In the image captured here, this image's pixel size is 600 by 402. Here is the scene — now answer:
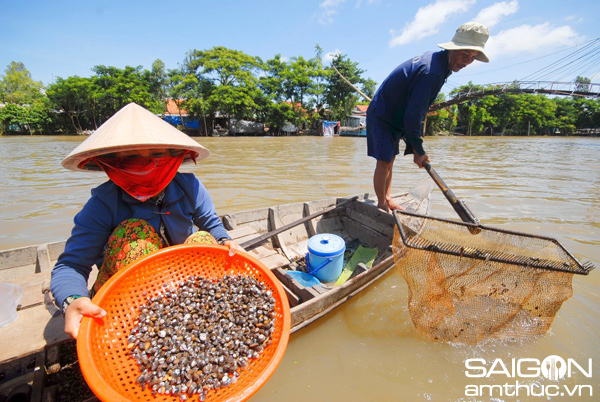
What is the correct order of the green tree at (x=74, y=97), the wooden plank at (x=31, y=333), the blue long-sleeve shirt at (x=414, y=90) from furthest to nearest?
the green tree at (x=74, y=97)
the blue long-sleeve shirt at (x=414, y=90)
the wooden plank at (x=31, y=333)

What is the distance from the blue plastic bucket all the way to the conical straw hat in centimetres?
149

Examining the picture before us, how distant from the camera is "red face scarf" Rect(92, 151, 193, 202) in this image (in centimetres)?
146

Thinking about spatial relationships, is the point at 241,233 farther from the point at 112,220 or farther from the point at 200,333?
the point at 200,333

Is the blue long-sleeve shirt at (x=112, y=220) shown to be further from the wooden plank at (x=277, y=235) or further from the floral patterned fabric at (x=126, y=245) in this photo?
the wooden plank at (x=277, y=235)

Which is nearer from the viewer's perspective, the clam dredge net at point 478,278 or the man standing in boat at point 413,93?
A: the clam dredge net at point 478,278

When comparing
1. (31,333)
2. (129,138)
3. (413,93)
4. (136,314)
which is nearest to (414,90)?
(413,93)

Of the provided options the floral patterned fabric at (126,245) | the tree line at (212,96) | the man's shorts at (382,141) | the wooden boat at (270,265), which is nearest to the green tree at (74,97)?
the tree line at (212,96)

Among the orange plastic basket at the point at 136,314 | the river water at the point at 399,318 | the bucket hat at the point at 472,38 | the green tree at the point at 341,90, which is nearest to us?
the orange plastic basket at the point at 136,314

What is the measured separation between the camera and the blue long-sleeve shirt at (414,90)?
272cm

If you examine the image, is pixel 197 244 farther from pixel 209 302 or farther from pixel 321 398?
pixel 321 398

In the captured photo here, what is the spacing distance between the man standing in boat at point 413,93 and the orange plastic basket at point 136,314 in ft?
7.29

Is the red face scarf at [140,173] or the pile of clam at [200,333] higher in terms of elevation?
the red face scarf at [140,173]

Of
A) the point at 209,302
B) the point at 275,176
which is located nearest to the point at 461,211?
the point at 209,302

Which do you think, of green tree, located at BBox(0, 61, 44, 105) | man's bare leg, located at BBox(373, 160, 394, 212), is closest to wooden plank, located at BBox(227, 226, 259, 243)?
man's bare leg, located at BBox(373, 160, 394, 212)
